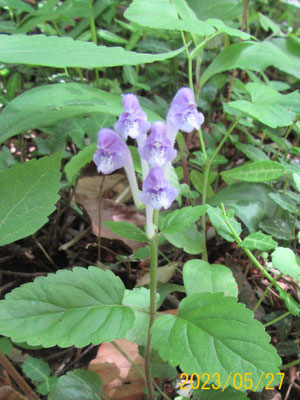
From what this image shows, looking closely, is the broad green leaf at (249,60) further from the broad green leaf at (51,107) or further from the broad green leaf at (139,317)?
the broad green leaf at (139,317)

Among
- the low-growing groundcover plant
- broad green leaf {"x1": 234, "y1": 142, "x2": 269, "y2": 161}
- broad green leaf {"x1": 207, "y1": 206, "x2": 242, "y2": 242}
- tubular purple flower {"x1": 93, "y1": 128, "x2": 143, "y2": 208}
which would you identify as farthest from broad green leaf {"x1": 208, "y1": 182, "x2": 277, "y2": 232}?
tubular purple flower {"x1": 93, "y1": 128, "x2": 143, "y2": 208}

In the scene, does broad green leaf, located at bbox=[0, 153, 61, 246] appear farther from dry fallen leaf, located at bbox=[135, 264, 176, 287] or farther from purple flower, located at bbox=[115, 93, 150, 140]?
dry fallen leaf, located at bbox=[135, 264, 176, 287]

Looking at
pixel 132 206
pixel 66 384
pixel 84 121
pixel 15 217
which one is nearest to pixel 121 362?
pixel 66 384

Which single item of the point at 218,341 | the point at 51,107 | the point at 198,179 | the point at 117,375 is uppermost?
the point at 51,107

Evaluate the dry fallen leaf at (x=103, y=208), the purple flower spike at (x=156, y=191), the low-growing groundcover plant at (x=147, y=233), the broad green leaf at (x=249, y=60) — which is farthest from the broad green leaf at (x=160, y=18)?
the dry fallen leaf at (x=103, y=208)

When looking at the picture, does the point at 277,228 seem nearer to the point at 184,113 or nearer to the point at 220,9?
the point at 184,113

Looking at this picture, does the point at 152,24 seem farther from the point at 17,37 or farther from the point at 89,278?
the point at 89,278

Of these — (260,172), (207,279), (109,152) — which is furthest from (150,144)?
(260,172)
